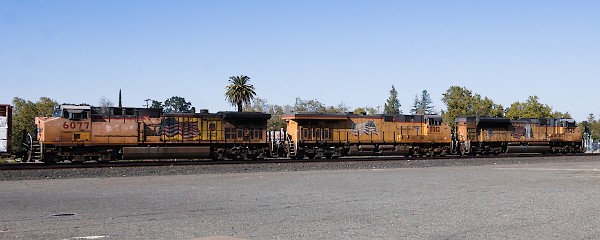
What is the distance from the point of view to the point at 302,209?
12414 millimetres

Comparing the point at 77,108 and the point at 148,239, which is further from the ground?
the point at 77,108

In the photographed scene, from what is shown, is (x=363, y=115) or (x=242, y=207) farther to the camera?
(x=363, y=115)

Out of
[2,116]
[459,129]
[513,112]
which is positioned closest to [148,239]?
[2,116]

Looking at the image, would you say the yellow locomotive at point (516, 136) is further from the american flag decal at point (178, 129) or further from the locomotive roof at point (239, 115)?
the american flag decal at point (178, 129)

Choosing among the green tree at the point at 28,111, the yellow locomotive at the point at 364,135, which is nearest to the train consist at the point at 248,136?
the yellow locomotive at the point at 364,135

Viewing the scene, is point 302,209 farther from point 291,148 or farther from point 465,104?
point 465,104

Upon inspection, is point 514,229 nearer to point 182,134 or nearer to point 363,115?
point 182,134

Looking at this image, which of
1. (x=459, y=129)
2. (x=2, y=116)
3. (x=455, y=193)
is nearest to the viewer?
(x=455, y=193)

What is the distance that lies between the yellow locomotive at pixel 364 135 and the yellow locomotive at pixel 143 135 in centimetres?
278

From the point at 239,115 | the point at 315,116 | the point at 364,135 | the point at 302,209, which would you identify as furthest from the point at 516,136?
the point at 302,209

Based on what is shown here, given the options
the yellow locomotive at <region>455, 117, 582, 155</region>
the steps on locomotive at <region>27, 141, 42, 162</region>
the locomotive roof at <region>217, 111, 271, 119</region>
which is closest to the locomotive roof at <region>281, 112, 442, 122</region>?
the locomotive roof at <region>217, 111, 271, 119</region>

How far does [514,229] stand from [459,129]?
32613 millimetres

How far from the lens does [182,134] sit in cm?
3088

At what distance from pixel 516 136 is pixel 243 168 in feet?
81.9
